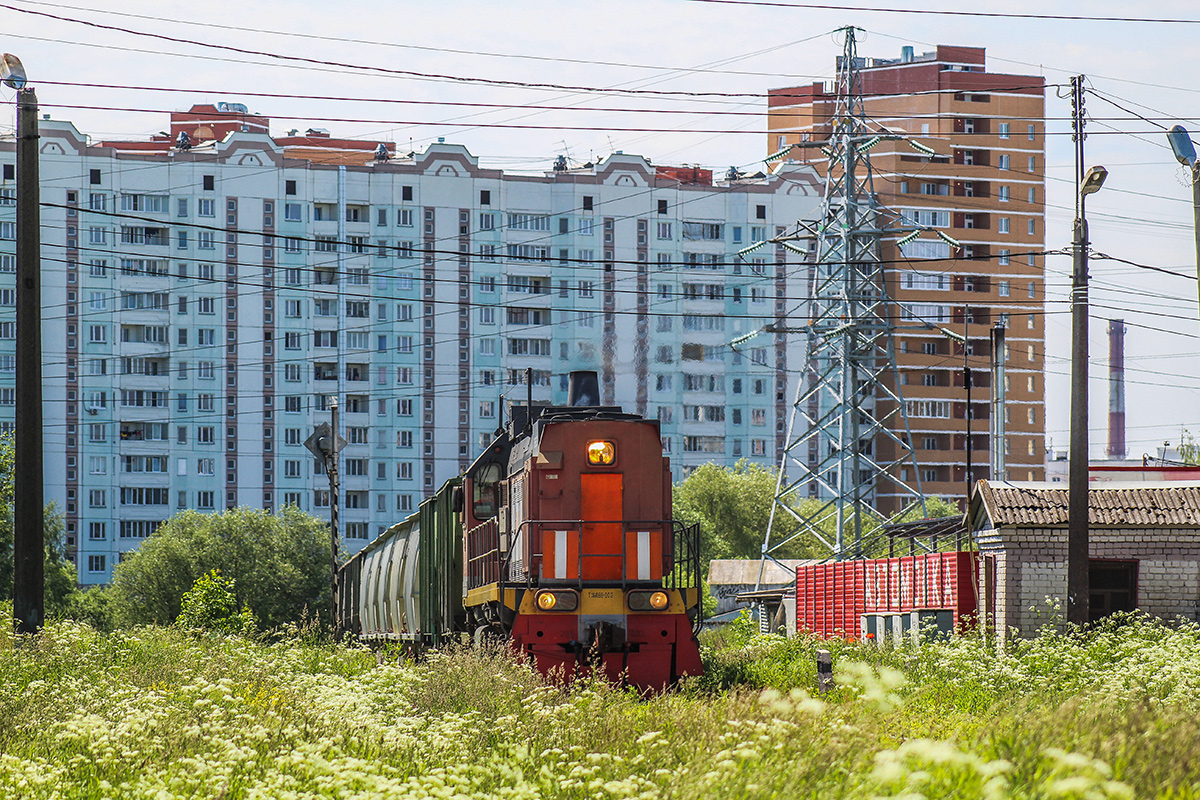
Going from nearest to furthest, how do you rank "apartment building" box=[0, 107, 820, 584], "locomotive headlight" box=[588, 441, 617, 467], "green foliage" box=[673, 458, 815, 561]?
"locomotive headlight" box=[588, 441, 617, 467], "green foliage" box=[673, 458, 815, 561], "apartment building" box=[0, 107, 820, 584]

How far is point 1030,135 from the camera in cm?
12188

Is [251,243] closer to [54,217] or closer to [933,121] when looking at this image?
[54,217]

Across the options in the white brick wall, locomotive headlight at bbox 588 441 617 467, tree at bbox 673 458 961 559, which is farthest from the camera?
tree at bbox 673 458 961 559

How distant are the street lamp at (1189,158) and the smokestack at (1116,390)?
99118 mm

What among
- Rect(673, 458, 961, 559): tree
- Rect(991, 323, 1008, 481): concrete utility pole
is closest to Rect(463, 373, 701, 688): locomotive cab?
Rect(991, 323, 1008, 481): concrete utility pole

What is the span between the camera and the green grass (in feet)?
20.9

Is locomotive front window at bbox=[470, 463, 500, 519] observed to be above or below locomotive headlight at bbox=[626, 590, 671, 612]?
above

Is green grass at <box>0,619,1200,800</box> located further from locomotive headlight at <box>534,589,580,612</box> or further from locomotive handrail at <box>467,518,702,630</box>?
locomotive handrail at <box>467,518,702,630</box>

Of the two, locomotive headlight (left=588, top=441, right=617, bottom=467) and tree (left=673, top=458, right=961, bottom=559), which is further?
tree (left=673, top=458, right=961, bottom=559)

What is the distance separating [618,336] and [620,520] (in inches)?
3582

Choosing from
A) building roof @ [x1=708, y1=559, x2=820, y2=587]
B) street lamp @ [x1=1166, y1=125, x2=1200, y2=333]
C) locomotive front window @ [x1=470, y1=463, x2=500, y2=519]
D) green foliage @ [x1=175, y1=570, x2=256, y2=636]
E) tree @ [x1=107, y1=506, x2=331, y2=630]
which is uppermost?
street lamp @ [x1=1166, y1=125, x2=1200, y2=333]

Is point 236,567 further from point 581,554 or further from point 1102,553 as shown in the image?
point 581,554

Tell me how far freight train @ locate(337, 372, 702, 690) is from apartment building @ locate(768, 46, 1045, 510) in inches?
4019

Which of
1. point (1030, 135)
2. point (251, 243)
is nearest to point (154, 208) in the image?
point (251, 243)
